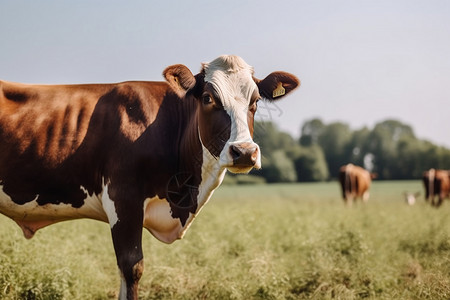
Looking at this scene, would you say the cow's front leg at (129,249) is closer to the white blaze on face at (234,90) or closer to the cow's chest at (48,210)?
the cow's chest at (48,210)

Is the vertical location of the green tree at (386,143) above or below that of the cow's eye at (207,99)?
below

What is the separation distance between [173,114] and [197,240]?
3342 millimetres

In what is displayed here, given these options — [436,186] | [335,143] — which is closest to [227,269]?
[436,186]

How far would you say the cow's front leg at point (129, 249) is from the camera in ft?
12.8

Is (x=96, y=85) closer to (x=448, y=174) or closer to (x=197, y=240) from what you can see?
(x=197, y=240)

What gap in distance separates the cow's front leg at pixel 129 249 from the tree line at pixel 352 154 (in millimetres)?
46527

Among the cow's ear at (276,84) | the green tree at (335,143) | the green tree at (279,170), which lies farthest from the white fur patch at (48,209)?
the green tree at (335,143)

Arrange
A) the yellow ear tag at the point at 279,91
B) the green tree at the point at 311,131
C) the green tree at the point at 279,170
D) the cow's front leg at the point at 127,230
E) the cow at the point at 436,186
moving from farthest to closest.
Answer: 1. the green tree at the point at 311,131
2. the green tree at the point at 279,170
3. the cow at the point at 436,186
4. the yellow ear tag at the point at 279,91
5. the cow's front leg at the point at 127,230

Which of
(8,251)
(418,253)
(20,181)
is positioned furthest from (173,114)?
(418,253)

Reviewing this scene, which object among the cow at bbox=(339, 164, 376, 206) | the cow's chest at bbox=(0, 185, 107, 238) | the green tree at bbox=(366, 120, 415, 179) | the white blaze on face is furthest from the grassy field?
the green tree at bbox=(366, 120, 415, 179)

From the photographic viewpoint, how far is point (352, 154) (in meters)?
80.2

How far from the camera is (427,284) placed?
5250 millimetres

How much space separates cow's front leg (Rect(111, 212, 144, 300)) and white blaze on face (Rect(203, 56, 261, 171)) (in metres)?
1.03

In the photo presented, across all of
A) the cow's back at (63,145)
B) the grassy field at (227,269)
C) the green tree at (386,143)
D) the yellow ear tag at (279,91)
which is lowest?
the green tree at (386,143)
